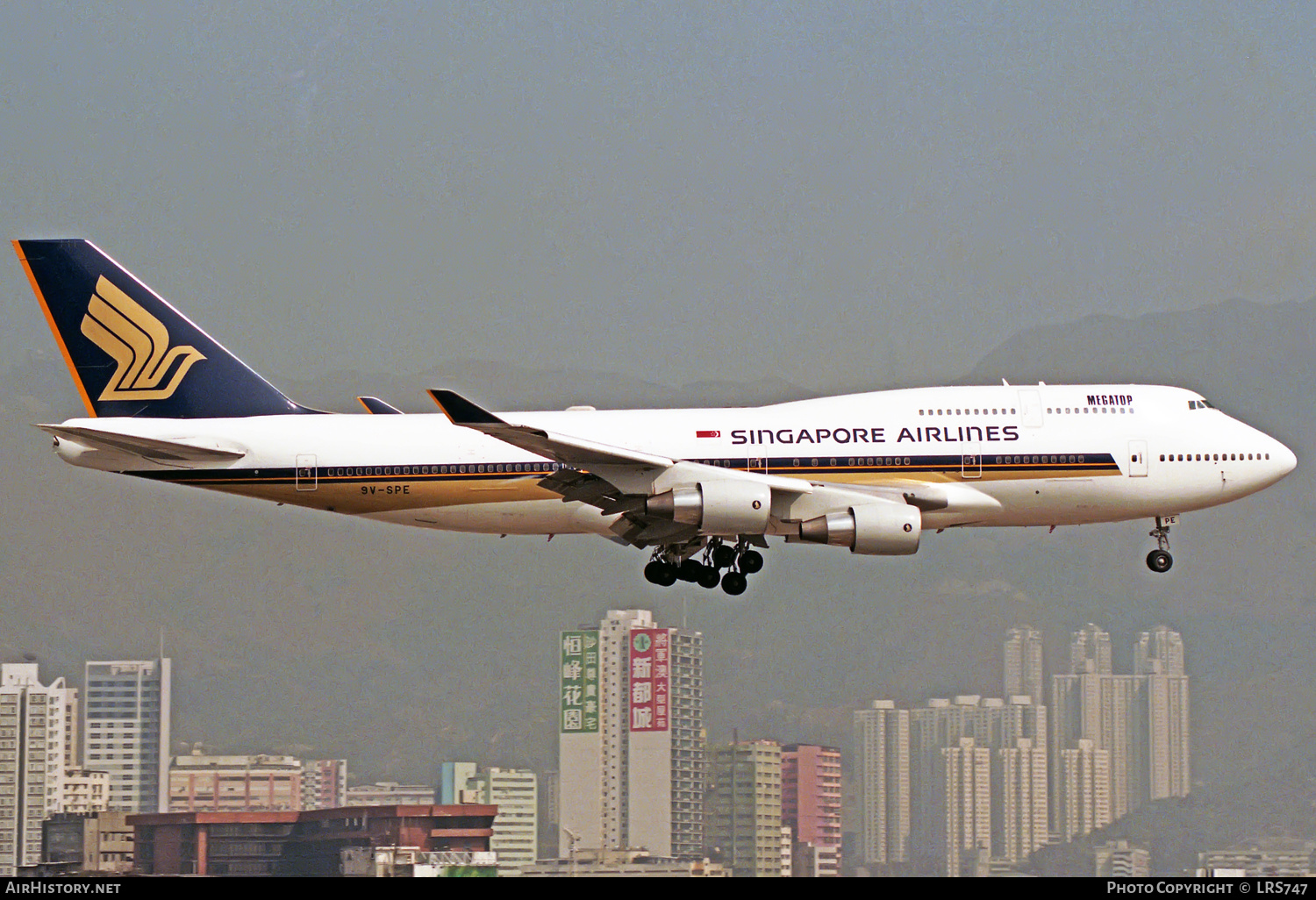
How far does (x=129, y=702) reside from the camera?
18650 centimetres

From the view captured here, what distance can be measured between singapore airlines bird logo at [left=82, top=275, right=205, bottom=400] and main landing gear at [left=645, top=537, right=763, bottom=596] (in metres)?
14.6

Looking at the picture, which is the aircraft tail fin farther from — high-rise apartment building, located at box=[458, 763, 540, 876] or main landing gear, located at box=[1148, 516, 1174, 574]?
high-rise apartment building, located at box=[458, 763, 540, 876]

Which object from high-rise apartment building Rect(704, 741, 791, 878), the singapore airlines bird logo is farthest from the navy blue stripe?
high-rise apartment building Rect(704, 741, 791, 878)

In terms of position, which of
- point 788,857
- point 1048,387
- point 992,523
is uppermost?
point 1048,387

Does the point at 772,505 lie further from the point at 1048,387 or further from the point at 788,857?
the point at 788,857

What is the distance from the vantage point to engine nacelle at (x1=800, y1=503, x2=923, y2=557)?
1764 inches

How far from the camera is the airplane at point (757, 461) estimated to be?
45656 millimetres

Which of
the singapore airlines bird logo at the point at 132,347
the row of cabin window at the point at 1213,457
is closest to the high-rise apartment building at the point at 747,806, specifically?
the row of cabin window at the point at 1213,457

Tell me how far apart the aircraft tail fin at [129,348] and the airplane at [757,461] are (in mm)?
189

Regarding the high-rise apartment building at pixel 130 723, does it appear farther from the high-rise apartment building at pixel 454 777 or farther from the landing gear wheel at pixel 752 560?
the landing gear wheel at pixel 752 560

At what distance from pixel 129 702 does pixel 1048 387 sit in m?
157

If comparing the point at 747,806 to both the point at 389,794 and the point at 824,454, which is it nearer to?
the point at 389,794

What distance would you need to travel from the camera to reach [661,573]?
4972cm
